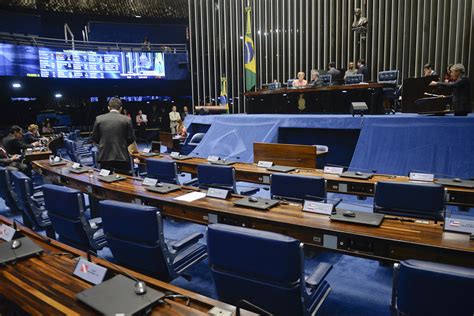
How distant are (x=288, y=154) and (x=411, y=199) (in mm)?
2759

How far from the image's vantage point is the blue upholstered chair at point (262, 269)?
1.56 m

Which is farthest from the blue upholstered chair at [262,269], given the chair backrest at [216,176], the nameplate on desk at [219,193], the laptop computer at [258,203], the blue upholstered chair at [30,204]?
the blue upholstered chair at [30,204]

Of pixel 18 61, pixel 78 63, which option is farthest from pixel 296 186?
pixel 78 63

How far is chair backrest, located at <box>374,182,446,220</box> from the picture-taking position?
2.75m

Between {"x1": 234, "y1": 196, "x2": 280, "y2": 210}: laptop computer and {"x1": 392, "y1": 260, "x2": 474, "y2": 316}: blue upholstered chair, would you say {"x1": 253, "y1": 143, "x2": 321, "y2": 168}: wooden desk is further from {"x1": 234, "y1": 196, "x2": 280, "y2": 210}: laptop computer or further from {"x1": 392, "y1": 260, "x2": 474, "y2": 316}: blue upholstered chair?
{"x1": 392, "y1": 260, "x2": 474, "y2": 316}: blue upholstered chair

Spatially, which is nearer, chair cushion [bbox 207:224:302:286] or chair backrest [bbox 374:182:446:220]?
chair cushion [bbox 207:224:302:286]

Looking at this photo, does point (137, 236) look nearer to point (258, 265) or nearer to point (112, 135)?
point (258, 265)

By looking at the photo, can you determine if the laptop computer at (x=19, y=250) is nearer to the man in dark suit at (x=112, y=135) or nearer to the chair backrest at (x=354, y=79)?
the man in dark suit at (x=112, y=135)

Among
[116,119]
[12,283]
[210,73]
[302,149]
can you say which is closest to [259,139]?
[302,149]

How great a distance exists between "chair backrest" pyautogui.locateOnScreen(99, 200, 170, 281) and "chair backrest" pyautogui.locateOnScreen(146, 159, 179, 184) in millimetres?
2161

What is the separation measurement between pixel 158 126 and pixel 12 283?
14.9 metres

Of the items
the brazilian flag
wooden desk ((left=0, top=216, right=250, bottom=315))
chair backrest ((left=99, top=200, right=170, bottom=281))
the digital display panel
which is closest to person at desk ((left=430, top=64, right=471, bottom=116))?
chair backrest ((left=99, top=200, right=170, bottom=281))

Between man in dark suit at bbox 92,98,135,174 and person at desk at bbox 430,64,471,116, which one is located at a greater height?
person at desk at bbox 430,64,471,116

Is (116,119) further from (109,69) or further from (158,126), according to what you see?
(158,126)
